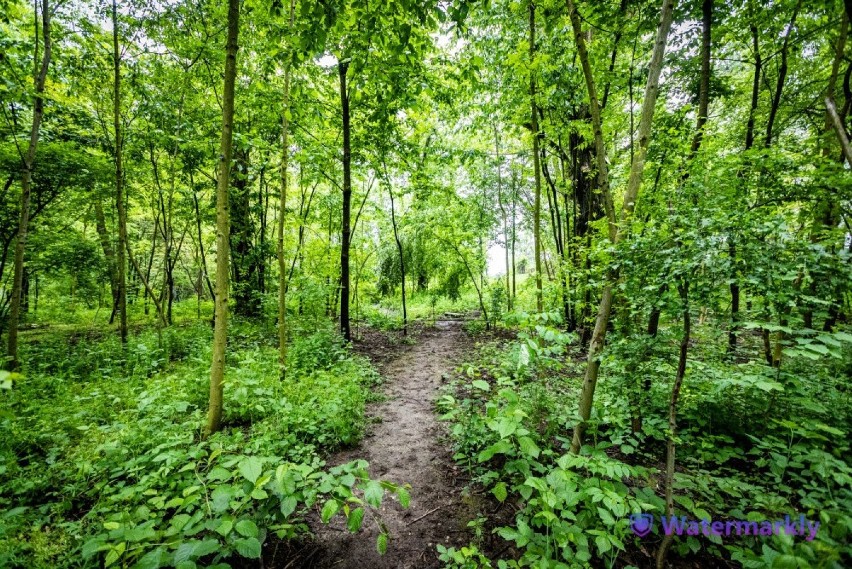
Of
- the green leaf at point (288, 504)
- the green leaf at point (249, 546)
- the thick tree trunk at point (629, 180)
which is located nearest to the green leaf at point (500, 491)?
the thick tree trunk at point (629, 180)

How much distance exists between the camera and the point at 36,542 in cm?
236

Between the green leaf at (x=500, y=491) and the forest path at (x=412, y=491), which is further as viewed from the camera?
the forest path at (x=412, y=491)

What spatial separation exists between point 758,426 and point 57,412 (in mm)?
8691

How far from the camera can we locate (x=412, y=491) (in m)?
3.50

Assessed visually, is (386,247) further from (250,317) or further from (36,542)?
(36,542)

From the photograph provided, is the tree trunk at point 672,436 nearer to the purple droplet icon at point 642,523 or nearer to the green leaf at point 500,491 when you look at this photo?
the purple droplet icon at point 642,523

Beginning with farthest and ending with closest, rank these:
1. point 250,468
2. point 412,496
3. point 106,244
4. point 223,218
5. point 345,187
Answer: point 106,244, point 345,187, point 223,218, point 412,496, point 250,468

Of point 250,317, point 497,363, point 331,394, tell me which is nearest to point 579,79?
point 497,363

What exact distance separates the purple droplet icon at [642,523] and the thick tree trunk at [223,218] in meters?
4.23

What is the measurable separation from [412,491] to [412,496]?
71mm

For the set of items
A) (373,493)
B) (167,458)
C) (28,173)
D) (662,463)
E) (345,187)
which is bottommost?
(662,463)

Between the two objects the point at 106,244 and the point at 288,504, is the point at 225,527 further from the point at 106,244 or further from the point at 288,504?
the point at 106,244

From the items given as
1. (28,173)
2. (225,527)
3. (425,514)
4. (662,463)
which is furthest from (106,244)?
(662,463)

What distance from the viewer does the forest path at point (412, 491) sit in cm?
270
